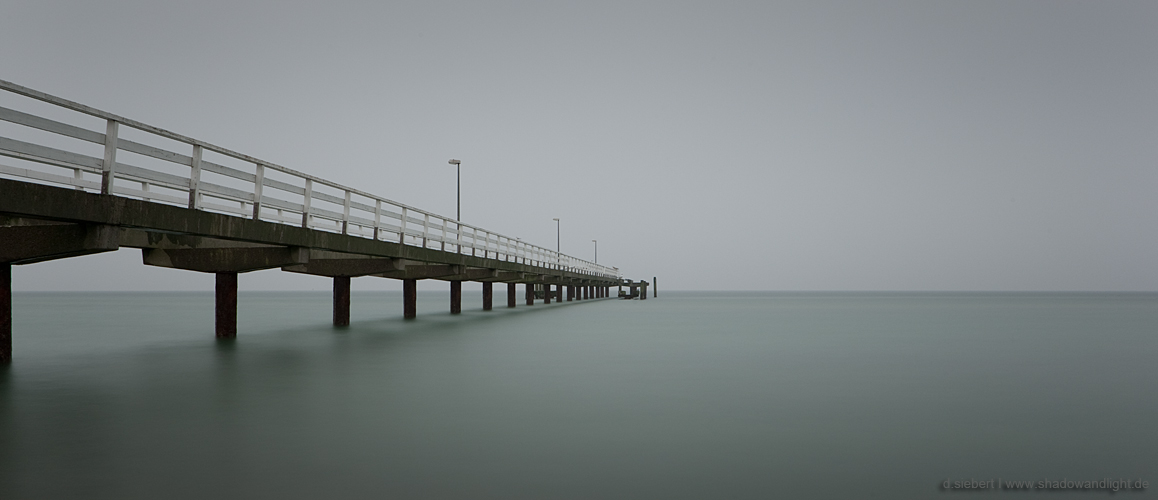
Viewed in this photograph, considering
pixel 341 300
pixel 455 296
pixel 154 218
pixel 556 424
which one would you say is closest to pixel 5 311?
pixel 154 218

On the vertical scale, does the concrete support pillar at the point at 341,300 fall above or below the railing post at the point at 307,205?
below

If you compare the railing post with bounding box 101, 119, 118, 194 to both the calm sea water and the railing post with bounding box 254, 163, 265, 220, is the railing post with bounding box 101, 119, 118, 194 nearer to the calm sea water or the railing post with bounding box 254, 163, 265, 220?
the calm sea water

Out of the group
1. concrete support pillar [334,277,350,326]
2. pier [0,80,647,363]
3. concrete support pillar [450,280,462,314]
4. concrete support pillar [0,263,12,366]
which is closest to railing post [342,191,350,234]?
pier [0,80,647,363]

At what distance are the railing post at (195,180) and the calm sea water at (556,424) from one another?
2.74 m

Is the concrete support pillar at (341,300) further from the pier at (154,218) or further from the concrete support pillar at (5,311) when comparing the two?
the concrete support pillar at (5,311)

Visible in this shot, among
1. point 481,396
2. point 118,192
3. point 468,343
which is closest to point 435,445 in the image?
point 481,396

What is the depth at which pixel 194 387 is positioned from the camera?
11.0 metres

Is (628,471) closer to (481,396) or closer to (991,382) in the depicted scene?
(481,396)

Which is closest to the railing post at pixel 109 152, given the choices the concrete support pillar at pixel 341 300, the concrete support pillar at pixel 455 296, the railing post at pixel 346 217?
the railing post at pixel 346 217

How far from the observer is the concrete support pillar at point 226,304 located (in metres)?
18.7

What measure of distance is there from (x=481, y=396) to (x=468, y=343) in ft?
29.5

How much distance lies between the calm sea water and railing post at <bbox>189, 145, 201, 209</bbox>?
8.99 ft

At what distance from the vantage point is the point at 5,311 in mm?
13086

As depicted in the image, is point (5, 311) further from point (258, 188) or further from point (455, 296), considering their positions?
point (455, 296)
